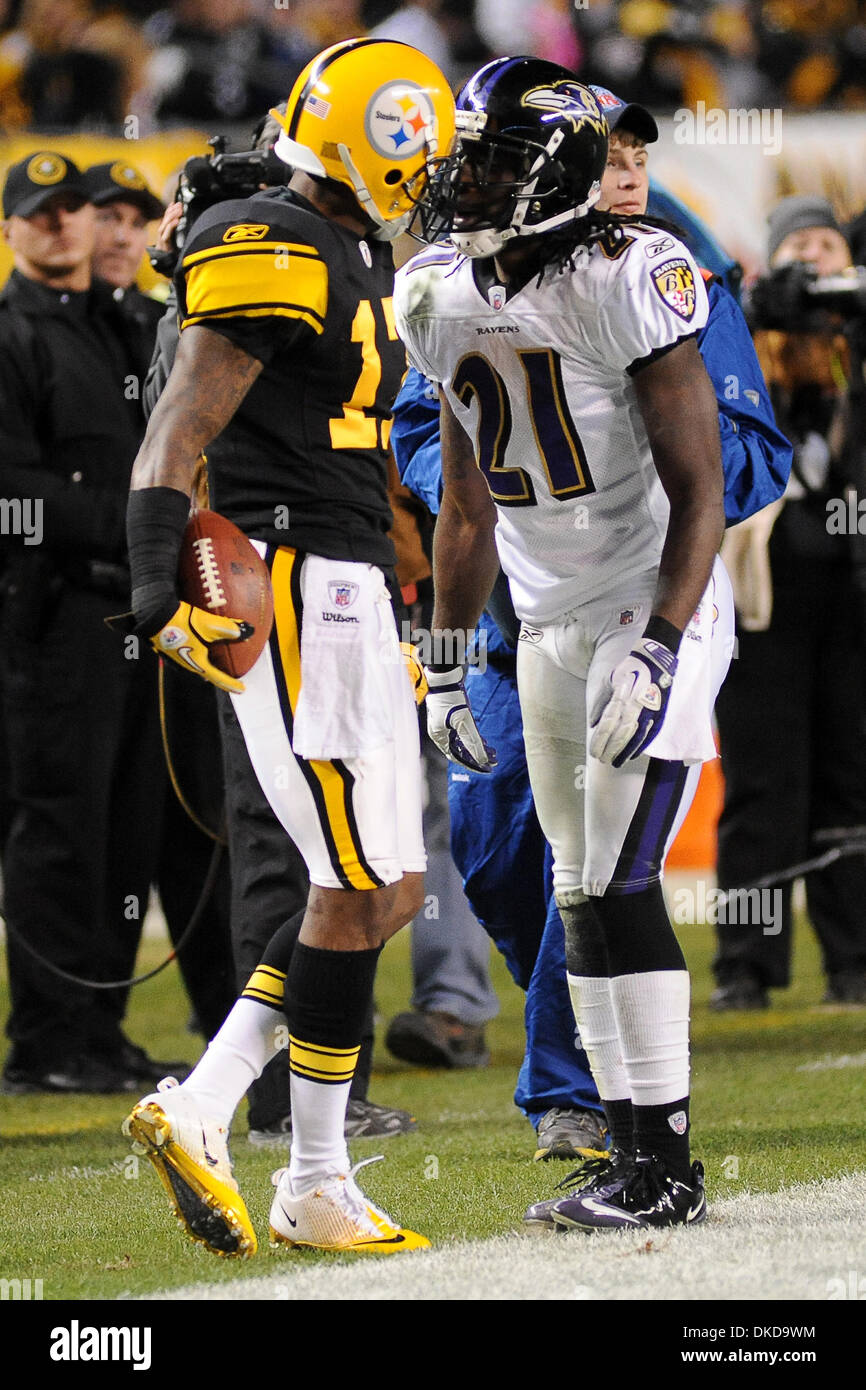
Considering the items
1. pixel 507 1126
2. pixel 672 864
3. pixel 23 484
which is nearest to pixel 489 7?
pixel 672 864

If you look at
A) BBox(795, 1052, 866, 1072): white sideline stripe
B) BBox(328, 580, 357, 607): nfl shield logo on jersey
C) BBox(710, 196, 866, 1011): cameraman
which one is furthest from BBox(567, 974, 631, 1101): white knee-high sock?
BBox(710, 196, 866, 1011): cameraman

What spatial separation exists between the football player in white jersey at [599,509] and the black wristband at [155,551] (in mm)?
583

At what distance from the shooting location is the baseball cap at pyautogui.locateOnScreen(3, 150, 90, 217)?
17.2 feet

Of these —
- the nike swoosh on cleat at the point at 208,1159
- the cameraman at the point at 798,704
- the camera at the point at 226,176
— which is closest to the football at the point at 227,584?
the nike swoosh on cleat at the point at 208,1159

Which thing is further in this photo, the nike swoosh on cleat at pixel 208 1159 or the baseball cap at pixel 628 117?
the baseball cap at pixel 628 117

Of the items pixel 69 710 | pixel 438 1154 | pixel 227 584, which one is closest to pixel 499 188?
pixel 227 584

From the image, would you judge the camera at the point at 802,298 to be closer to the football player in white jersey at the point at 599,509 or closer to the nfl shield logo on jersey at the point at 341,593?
the football player in white jersey at the point at 599,509

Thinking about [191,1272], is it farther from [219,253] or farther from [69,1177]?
[219,253]

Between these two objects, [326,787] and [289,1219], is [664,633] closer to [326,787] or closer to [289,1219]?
[326,787]

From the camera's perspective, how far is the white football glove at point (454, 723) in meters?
3.39

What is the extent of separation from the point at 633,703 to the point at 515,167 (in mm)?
840

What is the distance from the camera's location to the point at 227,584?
9.05ft

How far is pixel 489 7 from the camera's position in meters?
10.9

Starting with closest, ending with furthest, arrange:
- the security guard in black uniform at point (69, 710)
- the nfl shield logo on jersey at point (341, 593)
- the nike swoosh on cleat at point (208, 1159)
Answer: the nike swoosh on cleat at point (208, 1159) → the nfl shield logo on jersey at point (341, 593) → the security guard in black uniform at point (69, 710)
